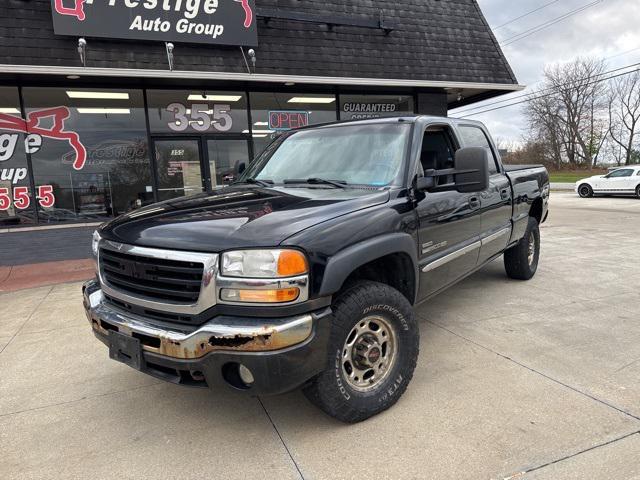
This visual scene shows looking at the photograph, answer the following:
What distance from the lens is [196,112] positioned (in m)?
9.34

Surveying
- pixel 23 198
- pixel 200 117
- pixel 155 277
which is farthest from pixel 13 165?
pixel 155 277

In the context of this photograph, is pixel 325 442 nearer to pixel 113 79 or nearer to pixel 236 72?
pixel 236 72

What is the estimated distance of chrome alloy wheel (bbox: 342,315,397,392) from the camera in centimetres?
273

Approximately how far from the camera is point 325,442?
8.66 feet

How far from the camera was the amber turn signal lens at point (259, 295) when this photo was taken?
2305 millimetres

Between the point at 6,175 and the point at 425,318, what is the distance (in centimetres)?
786

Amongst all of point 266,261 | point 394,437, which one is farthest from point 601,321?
point 266,261

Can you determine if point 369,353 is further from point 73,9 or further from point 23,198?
point 23,198

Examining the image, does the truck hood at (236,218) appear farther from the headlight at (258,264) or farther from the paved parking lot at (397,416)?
the paved parking lot at (397,416)

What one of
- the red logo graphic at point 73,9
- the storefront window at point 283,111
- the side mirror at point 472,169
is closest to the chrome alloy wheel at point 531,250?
the side mirror at point 472,169

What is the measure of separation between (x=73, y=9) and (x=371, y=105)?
621 centimetres

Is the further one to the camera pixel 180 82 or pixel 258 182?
pixel 180 82

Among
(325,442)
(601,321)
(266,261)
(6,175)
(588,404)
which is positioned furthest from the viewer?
(6,175)

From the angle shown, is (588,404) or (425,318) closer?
(588,404)
